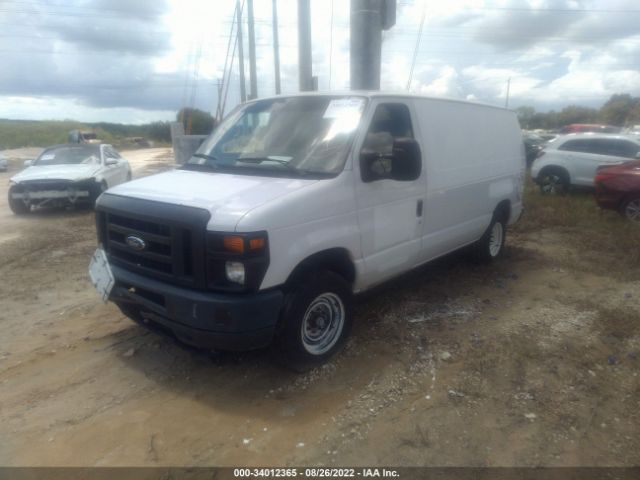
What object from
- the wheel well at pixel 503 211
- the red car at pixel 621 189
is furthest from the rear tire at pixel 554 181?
the wheel well at pixel 503 211

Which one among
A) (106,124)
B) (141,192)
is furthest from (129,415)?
(106,124)

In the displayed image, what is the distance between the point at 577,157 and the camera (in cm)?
1266

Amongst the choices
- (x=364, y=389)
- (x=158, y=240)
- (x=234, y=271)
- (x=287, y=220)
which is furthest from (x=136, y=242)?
(x=364, y=389)

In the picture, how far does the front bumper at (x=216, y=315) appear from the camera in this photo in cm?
319

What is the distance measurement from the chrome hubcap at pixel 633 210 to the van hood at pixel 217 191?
825 centimetres

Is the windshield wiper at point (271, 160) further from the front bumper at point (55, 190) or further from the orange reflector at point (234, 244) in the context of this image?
the front bumper at point (55, 190)

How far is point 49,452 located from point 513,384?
10.5ft

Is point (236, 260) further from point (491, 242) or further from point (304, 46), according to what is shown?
point (304, 46)

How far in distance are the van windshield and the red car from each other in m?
7.42

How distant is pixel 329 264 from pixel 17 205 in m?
9.49

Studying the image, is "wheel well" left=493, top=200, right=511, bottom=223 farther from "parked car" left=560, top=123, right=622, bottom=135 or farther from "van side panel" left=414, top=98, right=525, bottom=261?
"parked car" left=560, top=123, right=622, bottom=135

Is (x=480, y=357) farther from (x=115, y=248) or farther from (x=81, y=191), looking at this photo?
(x=81, y=191)

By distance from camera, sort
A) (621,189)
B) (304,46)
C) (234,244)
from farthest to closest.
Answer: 1. (304,46)
2. (621,189)
3. (234,244)

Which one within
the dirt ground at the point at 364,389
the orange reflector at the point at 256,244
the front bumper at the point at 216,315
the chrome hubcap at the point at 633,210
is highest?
the orange reflector at the point at 256,244
